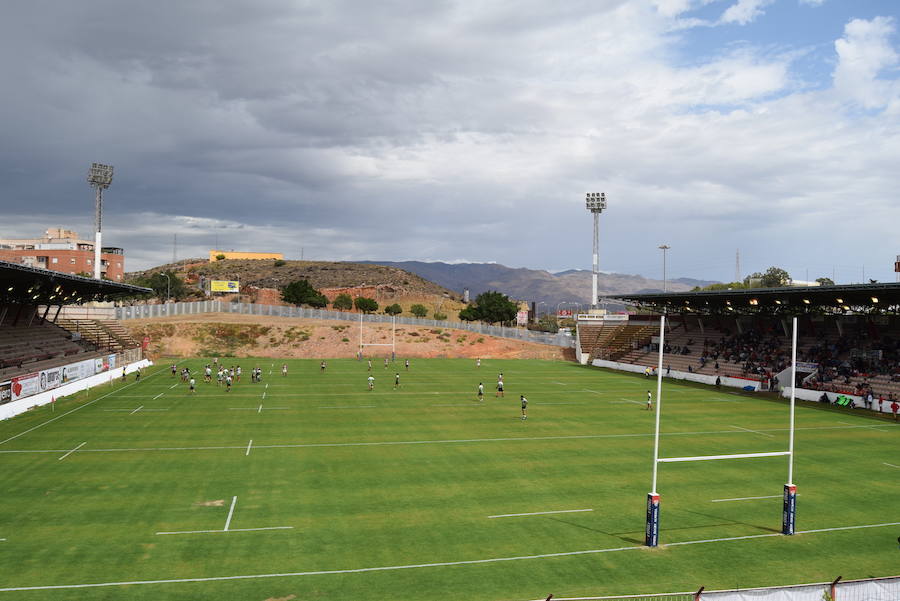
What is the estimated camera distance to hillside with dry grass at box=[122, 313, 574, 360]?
91625mm

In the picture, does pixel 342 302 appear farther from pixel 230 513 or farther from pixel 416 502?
pixel 230 513

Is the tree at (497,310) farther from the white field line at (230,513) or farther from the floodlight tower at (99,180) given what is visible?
the white field line at (230,513)

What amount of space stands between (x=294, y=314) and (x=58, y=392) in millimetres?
65512

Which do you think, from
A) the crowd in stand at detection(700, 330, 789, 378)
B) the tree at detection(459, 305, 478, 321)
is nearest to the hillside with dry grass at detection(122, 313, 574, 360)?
the crowd in stand at detection(700, 330, 789, 378)

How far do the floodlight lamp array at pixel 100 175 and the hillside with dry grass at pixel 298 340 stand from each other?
22506 mm

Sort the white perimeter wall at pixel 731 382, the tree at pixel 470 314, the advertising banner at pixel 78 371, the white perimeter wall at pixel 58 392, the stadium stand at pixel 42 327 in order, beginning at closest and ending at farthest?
the white perimeter wall at pixel 58 392, the stadium stand at pixel 42 327, the advertising banner at pixel 78 371, the white perimeter wall at pixel 731 382, the tree at pixel 470 314

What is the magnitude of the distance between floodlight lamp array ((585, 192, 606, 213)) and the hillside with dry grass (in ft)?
89.6

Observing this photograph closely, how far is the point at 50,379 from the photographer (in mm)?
44031

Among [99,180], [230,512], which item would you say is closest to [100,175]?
[99,180]

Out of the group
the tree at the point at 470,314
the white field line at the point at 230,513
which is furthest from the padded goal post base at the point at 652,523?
the tree at the point at 470,314

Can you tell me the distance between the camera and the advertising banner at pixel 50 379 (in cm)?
4284

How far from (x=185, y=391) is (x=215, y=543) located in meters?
35.3

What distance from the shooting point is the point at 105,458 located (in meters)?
28.2

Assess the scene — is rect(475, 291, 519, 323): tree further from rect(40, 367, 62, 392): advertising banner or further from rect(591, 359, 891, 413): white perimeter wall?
rect(40, 367, 62, 392): advertising banner
